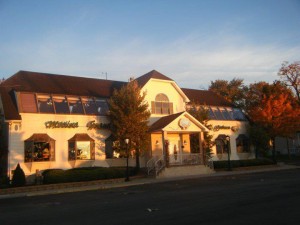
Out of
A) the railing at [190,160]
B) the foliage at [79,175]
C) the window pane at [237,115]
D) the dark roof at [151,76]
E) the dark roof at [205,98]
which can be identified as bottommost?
the foliage at [79,175]

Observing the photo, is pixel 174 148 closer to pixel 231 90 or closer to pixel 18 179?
pixel 18 179

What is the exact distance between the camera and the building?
2428 centimetres

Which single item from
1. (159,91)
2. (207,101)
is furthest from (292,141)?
(159,91)

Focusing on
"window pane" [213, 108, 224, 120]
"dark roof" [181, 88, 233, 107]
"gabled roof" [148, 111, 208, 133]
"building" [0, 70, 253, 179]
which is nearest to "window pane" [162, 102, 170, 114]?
"building" [0, 70, 253, 179]

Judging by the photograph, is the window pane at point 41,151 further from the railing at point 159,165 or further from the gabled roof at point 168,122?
the gabled roof at point 168,122

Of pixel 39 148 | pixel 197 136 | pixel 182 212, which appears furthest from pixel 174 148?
pixel 182 212

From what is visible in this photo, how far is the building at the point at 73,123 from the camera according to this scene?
79.7 ft

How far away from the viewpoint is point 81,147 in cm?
2667

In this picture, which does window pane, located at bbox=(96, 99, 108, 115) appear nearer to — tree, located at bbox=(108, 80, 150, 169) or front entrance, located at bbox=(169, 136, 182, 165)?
tree, located at bbox=(108, 80, 150, 169)

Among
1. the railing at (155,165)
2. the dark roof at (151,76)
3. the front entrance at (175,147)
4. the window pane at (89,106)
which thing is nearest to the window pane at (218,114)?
the front entrance at (175,147)

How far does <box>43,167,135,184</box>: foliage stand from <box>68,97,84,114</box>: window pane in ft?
19.0

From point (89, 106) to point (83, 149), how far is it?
159 inches

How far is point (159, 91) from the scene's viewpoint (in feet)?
105

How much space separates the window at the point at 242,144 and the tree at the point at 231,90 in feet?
73.7
